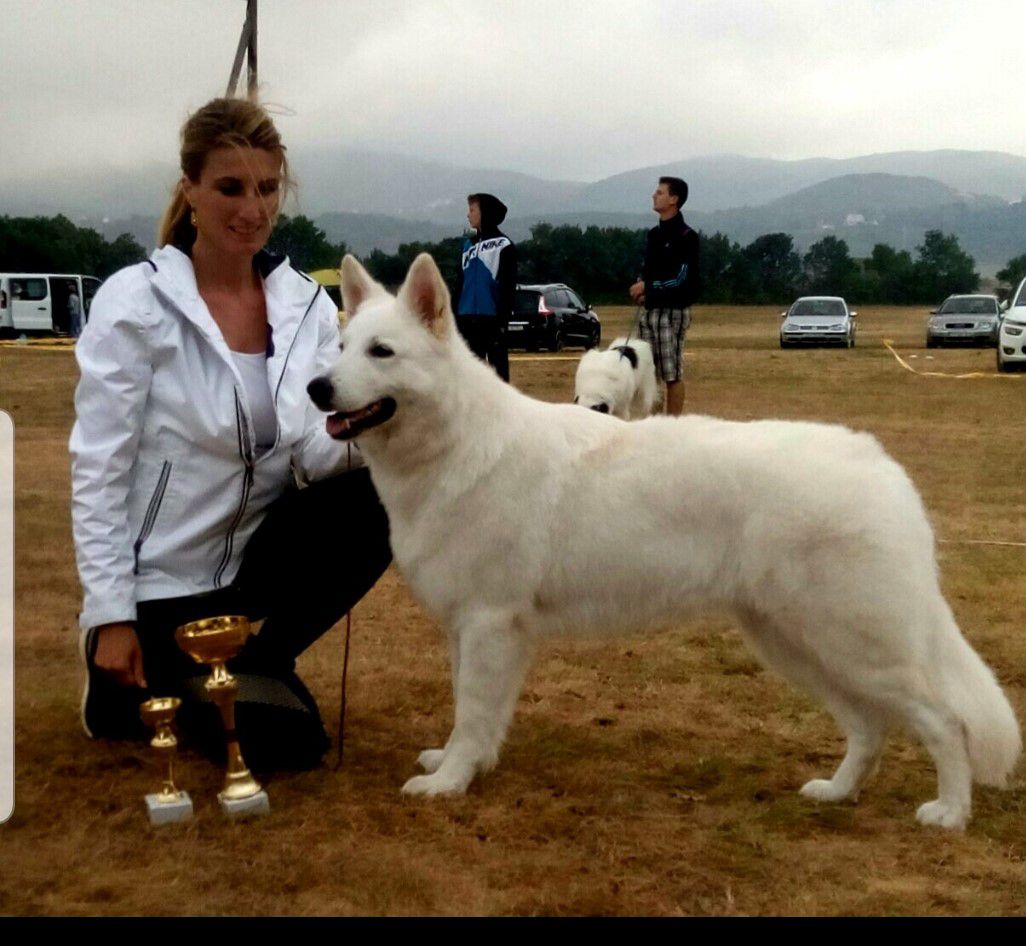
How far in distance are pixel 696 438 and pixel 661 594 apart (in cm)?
39

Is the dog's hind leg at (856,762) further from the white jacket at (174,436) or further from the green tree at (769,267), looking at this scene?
the green tree at (769,267)

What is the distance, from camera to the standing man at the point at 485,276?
7.89 m

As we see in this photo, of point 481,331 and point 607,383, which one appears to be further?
point 607,383

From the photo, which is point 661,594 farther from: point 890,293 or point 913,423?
point 890,293

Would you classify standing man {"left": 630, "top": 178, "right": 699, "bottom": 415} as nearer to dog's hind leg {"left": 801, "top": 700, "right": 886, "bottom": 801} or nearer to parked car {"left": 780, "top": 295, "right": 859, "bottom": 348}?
dog's hind leg {"left": 801, "top": 700, "right": 886, "bottom": 801}

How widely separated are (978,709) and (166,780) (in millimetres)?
1897

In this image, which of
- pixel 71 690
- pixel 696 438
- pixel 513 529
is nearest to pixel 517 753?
pixel 513 529

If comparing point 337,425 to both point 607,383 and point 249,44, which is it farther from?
point 607,383

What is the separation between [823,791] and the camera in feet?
8.86

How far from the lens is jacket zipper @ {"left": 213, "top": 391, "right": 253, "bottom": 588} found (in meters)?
2.73

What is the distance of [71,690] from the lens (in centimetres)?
345

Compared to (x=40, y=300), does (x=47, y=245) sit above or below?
above

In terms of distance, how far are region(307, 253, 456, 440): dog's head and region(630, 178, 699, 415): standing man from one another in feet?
19.8

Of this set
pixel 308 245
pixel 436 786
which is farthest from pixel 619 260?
pixel 436 786
